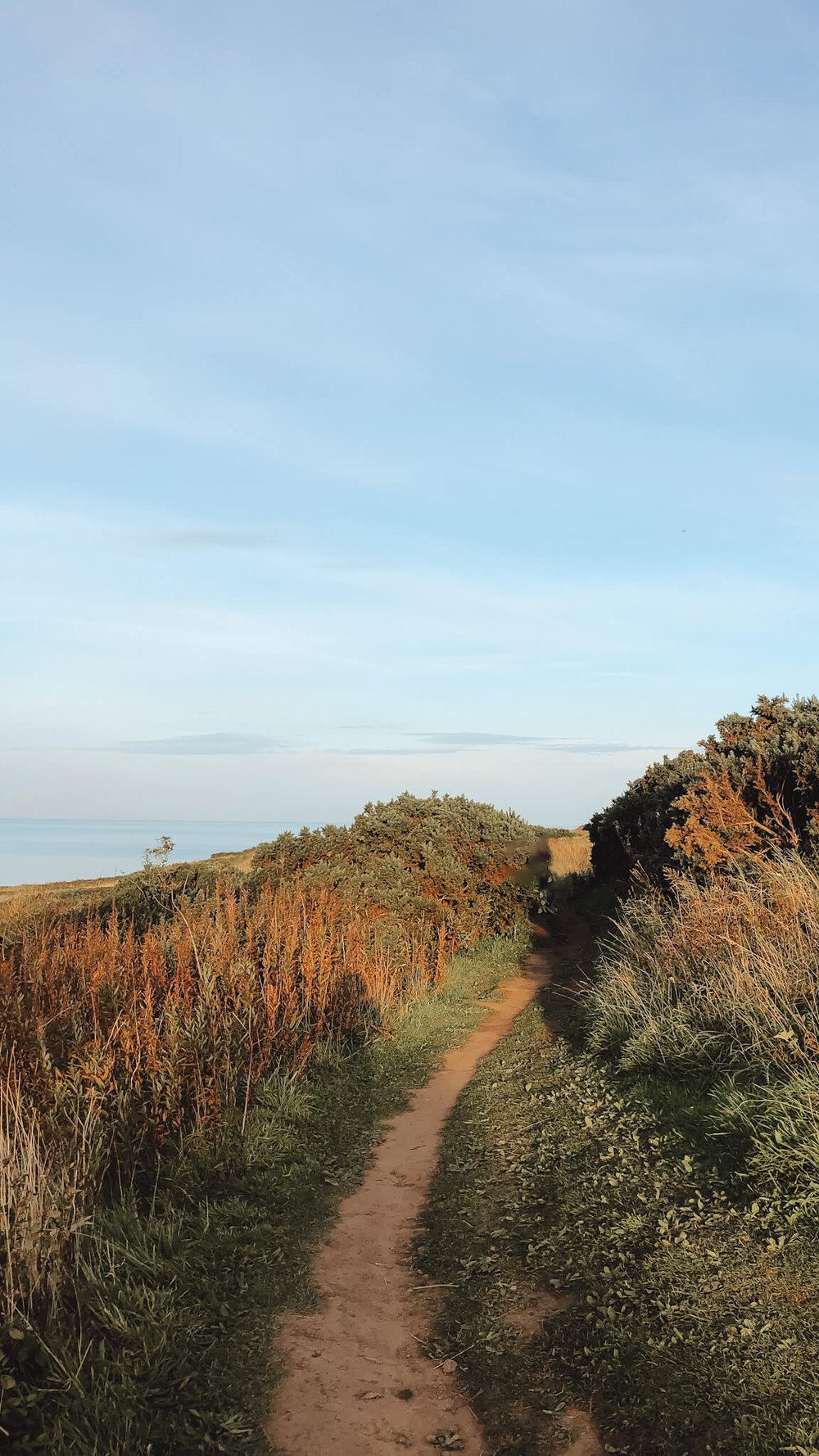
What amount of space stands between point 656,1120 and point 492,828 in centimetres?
1098

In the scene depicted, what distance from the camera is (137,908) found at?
18.6 meters

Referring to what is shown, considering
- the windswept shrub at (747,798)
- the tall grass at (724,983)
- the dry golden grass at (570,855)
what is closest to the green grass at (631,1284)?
the tall grass at (724,983)

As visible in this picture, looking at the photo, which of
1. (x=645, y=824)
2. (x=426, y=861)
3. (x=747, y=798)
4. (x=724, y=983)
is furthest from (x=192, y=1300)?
(x=645, y=824)

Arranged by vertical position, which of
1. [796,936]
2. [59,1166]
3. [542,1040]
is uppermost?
[796,936]

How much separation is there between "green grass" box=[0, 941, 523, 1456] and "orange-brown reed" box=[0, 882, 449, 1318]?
0.99 ft

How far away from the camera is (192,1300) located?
521 centimetres

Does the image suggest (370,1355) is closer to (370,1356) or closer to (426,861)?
(370,1356)

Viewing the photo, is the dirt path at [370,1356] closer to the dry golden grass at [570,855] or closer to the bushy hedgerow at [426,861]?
the bushy hedgerow at [426,861]

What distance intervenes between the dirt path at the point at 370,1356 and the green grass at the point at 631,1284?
0.45ft

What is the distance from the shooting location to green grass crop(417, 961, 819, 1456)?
4.29 metres

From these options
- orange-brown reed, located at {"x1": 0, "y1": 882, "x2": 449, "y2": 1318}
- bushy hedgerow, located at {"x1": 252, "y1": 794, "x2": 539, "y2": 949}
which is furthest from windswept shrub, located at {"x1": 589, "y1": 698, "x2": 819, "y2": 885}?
orange-brown reed, located at {"x1": 0, "y1": 882, "x2": 449, "y2": 1318}

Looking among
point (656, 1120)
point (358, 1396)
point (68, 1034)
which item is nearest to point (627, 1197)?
point (656, 1120)

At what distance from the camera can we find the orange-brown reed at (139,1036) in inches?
210

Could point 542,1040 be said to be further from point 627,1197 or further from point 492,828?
point 492,828
